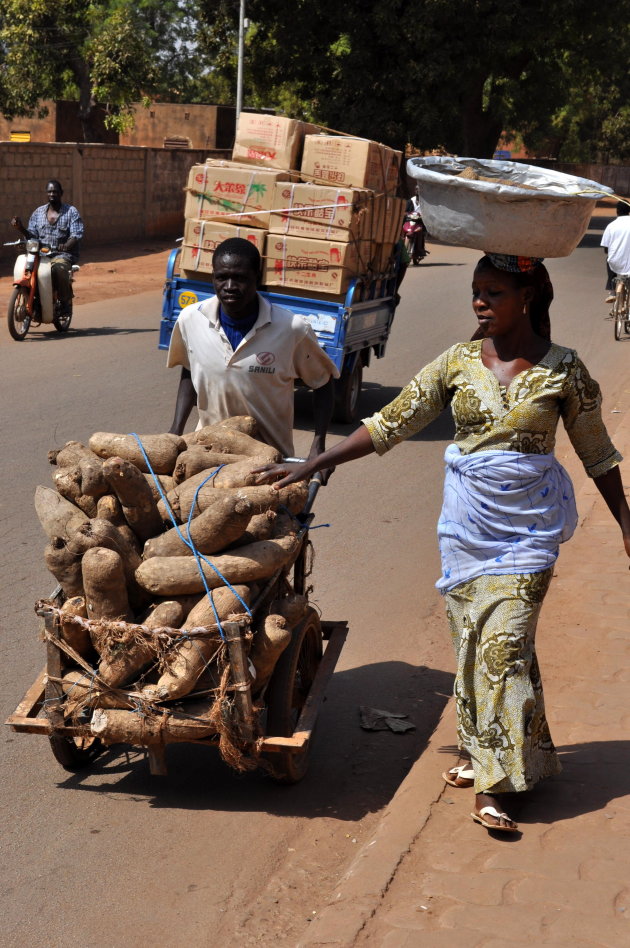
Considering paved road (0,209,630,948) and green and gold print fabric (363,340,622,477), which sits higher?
green and gold print fabric (363,340,622,477)

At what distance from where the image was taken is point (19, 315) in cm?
1329

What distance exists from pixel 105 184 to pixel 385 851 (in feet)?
77.3

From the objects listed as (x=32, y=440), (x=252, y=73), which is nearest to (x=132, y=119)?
(x=252, y=73)

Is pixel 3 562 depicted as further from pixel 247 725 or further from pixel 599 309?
pixel 599 309

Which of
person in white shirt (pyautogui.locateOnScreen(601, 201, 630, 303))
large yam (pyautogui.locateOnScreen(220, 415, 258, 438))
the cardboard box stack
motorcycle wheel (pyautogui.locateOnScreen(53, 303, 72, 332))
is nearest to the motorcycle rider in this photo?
motorcycle wheel (pyautogui.locateOnScreen(53, 303, 72, 332))

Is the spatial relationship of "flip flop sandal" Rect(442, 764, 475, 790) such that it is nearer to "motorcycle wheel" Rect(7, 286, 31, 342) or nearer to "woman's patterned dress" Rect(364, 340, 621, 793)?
"woman's patterned dress" Rect(364, 340, 621, 793)

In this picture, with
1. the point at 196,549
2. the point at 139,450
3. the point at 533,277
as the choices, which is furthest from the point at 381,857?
the point at 533,277

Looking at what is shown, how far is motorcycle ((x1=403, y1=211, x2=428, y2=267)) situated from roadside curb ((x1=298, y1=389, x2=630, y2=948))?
70.1 feet

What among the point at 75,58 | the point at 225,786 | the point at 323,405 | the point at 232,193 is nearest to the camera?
the point at 225,786

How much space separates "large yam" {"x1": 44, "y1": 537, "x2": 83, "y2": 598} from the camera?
11.7 feet

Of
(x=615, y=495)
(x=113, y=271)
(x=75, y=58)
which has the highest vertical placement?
(x=75, y=58)

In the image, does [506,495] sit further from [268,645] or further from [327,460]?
[268,645]

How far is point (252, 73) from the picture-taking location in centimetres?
3416

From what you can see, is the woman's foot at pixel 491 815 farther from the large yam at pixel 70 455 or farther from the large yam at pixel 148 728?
the large yam at pixel 70 455
